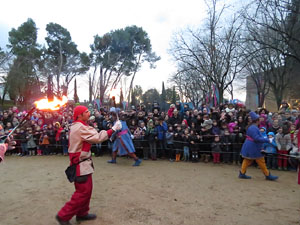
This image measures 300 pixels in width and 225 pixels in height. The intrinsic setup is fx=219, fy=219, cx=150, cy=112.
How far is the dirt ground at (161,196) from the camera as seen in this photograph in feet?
12.3

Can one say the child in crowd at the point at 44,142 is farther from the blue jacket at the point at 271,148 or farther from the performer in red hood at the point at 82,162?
the blue jacket at the point at 271,148

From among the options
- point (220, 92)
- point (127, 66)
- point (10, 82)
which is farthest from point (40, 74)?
point (220, 92)

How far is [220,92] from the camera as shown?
46.6 feet

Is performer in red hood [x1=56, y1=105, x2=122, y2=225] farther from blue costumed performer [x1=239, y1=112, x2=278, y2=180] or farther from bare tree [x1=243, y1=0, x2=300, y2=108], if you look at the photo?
bare tree [x1=243, y1=0, x2=300, y2=108]

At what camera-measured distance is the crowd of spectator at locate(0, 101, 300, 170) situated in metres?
7.17

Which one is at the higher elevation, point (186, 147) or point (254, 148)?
point (254, 148)

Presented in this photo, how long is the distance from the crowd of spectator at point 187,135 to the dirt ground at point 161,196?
33.7 inches

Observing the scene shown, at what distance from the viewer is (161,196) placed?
15.4ft

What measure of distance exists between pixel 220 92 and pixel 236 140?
6.93m

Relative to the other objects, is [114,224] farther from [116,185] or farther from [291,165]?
[291,165]

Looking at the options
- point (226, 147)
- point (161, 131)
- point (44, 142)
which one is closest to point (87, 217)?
point (161, 131)

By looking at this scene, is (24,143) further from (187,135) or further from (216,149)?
(216,149)

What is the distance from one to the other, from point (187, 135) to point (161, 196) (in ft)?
12.9

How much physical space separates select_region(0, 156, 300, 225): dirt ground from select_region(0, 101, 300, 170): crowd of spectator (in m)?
0.86
